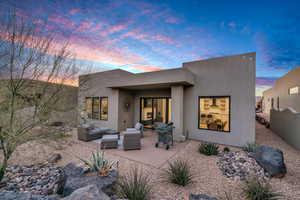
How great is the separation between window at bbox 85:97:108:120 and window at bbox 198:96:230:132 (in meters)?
6.61

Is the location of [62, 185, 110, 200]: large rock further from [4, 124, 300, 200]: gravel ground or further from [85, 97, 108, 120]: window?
[85, 97, 108, 120]: window

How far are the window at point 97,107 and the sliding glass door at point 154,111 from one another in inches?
111

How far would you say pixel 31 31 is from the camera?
8.86 feet

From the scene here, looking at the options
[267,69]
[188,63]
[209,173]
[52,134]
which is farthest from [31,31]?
[267,69]

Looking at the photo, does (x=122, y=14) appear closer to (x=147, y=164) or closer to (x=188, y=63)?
(x=188, y=63)

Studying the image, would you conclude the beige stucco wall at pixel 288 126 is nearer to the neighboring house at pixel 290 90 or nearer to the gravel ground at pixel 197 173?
the gravel ground at pixel 197 173

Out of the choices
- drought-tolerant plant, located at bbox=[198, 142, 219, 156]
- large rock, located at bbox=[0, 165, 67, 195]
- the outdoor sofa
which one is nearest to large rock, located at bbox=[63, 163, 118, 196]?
large rock, located at bbox=[0, 165, 67, 195]

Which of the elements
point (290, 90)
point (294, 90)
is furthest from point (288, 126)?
point (290, 90)

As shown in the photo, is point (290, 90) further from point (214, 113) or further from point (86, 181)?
point (86, 181)

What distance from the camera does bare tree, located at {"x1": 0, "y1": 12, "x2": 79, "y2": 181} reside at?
2535mm

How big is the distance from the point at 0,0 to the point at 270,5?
30.6 ft

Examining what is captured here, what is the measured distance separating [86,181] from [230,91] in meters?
6.42

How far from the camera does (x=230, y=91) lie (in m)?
5.64

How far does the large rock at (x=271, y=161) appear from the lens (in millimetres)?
3148
